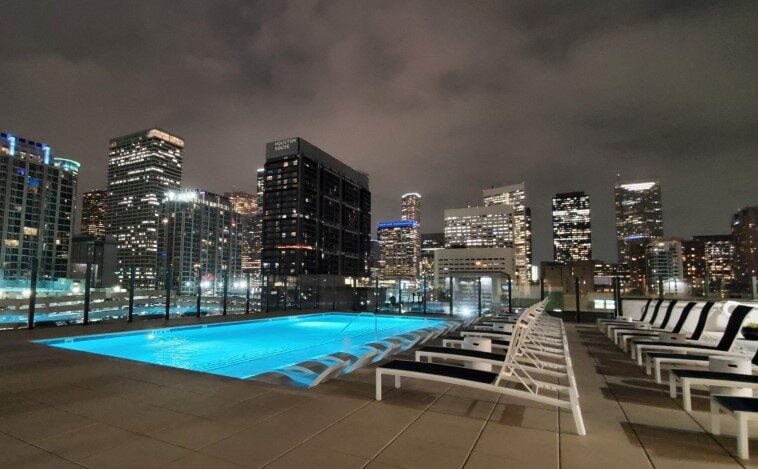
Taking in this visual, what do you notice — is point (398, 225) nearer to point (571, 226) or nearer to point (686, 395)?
point (571, 226)

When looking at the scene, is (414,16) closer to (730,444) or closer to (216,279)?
(730,444)

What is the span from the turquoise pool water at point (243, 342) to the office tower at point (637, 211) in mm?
180407

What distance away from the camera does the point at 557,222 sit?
583 ft

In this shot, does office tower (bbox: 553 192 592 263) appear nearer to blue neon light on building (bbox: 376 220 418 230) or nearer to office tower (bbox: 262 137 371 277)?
blue neon light on building (bbox: 376 220 418 230)

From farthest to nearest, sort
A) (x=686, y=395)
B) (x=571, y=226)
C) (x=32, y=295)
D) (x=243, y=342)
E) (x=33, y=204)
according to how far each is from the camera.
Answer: (x=571, y=226), (x=33, y=204), (x=243, y=342), (x=32, y=295), (x=686, y=395)

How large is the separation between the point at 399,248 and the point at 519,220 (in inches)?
1976

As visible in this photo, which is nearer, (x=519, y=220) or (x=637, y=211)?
(x=519, y=220)


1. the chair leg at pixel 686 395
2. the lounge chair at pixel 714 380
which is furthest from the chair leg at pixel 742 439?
the chair leg at pixel 686 395

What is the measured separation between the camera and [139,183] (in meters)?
133

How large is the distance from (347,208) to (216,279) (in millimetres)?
36683

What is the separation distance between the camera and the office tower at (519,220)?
6137 inches

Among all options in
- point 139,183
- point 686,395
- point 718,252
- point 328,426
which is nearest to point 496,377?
point 328,426

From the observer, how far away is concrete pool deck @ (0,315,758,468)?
7.72ft

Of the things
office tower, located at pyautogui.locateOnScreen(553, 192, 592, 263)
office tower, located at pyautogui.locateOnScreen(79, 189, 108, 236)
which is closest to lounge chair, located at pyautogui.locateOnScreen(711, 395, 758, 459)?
office tower, located at pyautogui.locateOnScreen(79, 189, 108, 236)
